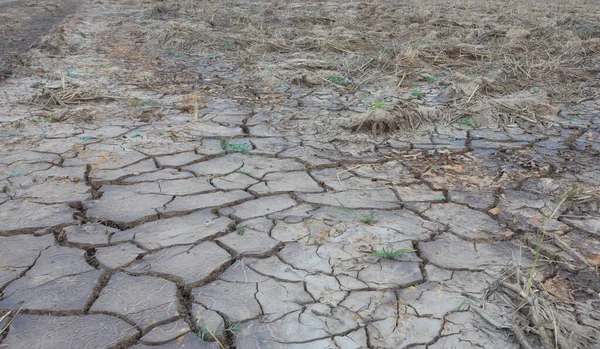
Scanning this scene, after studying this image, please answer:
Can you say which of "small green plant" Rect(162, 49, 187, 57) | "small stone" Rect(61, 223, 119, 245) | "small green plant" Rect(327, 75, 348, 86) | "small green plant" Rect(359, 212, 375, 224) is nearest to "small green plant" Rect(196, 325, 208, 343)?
"small stone" Rect(61, 223, 119, 245)

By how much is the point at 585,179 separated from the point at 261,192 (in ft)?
6.61

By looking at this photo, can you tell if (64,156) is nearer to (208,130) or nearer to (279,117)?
(208,130)

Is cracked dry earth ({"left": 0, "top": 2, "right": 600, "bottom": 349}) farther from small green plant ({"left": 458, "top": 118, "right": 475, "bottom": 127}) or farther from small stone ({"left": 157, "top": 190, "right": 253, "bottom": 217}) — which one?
small green plant ({"left": 458, "top": 118, "right": 475, "bottom": 127})

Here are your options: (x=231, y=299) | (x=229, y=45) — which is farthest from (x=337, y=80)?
(x=231, y=299)

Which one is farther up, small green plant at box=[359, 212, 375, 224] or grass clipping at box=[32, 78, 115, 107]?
grass clipping at box=[32, 78, 115, 107]

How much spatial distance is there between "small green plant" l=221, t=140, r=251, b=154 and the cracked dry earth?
20 millimetres

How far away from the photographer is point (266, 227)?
275cm

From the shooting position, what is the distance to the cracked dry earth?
81.4 inches

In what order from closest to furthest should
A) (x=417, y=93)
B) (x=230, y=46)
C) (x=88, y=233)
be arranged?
(x=88, y=233) → (x=417, y=93) → (x=230, y=46)

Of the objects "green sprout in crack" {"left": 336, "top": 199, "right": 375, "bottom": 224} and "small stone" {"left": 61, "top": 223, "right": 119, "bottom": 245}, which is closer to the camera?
"small stone" {"left": 61, "top": 223, "right": 119, "bottom": 245}

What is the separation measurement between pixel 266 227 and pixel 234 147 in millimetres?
1198

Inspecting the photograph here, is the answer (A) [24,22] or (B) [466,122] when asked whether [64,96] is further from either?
(A) [24,22]

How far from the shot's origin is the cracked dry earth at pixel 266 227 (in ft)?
6.78

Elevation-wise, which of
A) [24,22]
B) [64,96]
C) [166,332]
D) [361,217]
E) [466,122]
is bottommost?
[466,122]
